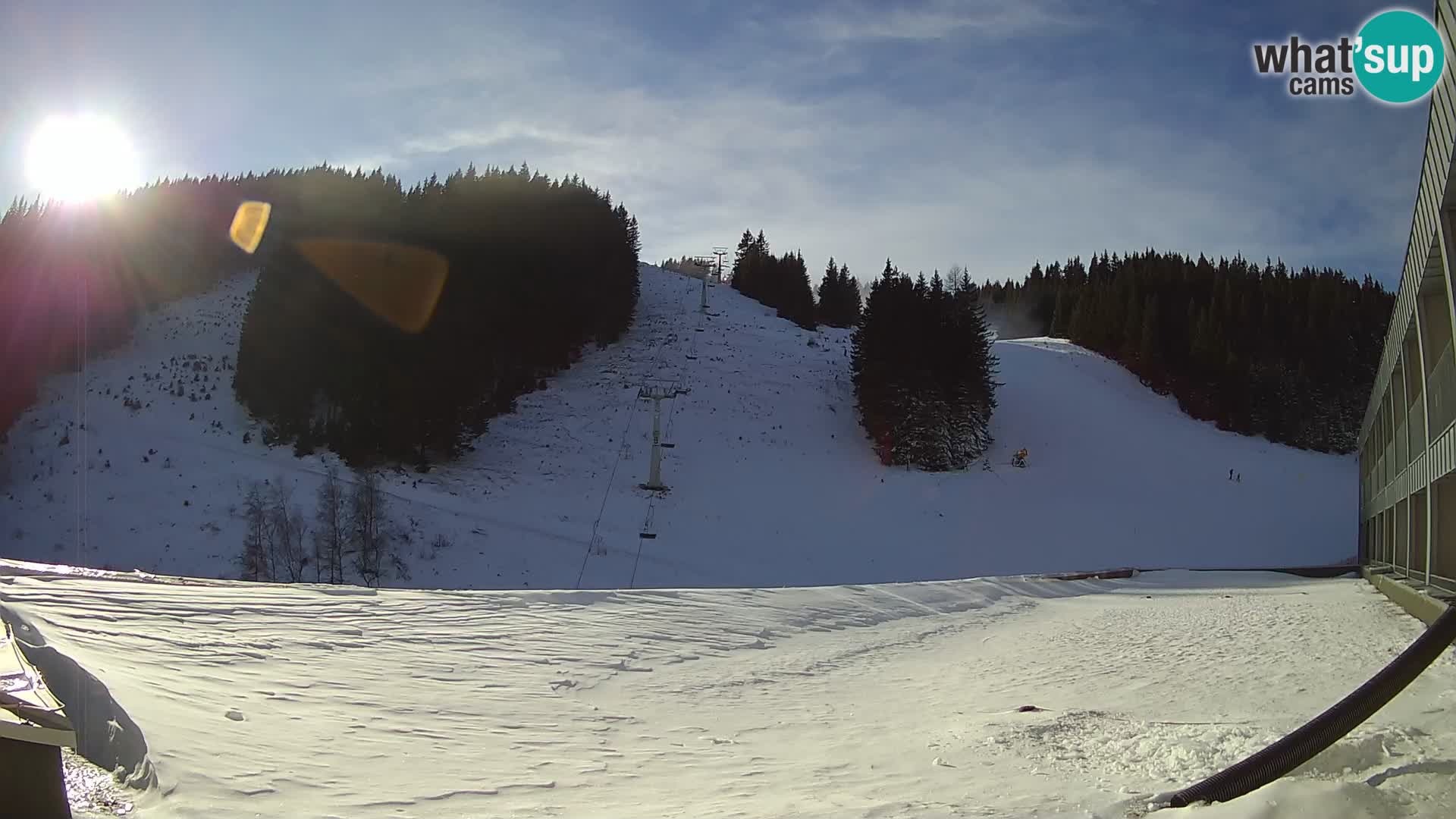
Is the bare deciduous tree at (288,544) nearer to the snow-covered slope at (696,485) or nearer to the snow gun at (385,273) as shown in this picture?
the snow-covered slope at (696,485)

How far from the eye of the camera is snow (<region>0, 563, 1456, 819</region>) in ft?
16.2

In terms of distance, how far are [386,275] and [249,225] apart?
2782 centimetres

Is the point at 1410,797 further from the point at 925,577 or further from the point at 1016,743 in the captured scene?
the point at 925,577

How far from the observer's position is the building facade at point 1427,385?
8.29m

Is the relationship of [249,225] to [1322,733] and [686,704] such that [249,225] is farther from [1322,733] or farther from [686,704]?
[1322,733]

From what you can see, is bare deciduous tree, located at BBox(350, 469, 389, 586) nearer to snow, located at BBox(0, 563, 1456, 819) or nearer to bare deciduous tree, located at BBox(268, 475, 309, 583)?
bare deciduous tree, located at BBox(268, 475, 309, 583)

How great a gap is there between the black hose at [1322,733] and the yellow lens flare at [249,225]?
59.5 metres

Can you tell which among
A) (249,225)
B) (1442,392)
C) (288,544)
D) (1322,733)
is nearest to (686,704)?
(1322,733)

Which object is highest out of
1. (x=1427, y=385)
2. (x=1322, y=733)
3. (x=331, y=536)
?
(x=1427, y=385)

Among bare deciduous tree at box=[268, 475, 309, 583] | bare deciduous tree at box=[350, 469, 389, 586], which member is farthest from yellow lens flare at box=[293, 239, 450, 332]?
bare deciduous tree at box=[268, 475, 309, 583]

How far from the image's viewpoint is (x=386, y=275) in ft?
117

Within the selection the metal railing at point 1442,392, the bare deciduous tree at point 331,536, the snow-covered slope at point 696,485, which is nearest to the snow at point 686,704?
the metal railing at point 1442,392

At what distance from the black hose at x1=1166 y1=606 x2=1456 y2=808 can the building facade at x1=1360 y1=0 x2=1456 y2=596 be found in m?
5.15

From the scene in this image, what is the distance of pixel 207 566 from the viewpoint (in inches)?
927
